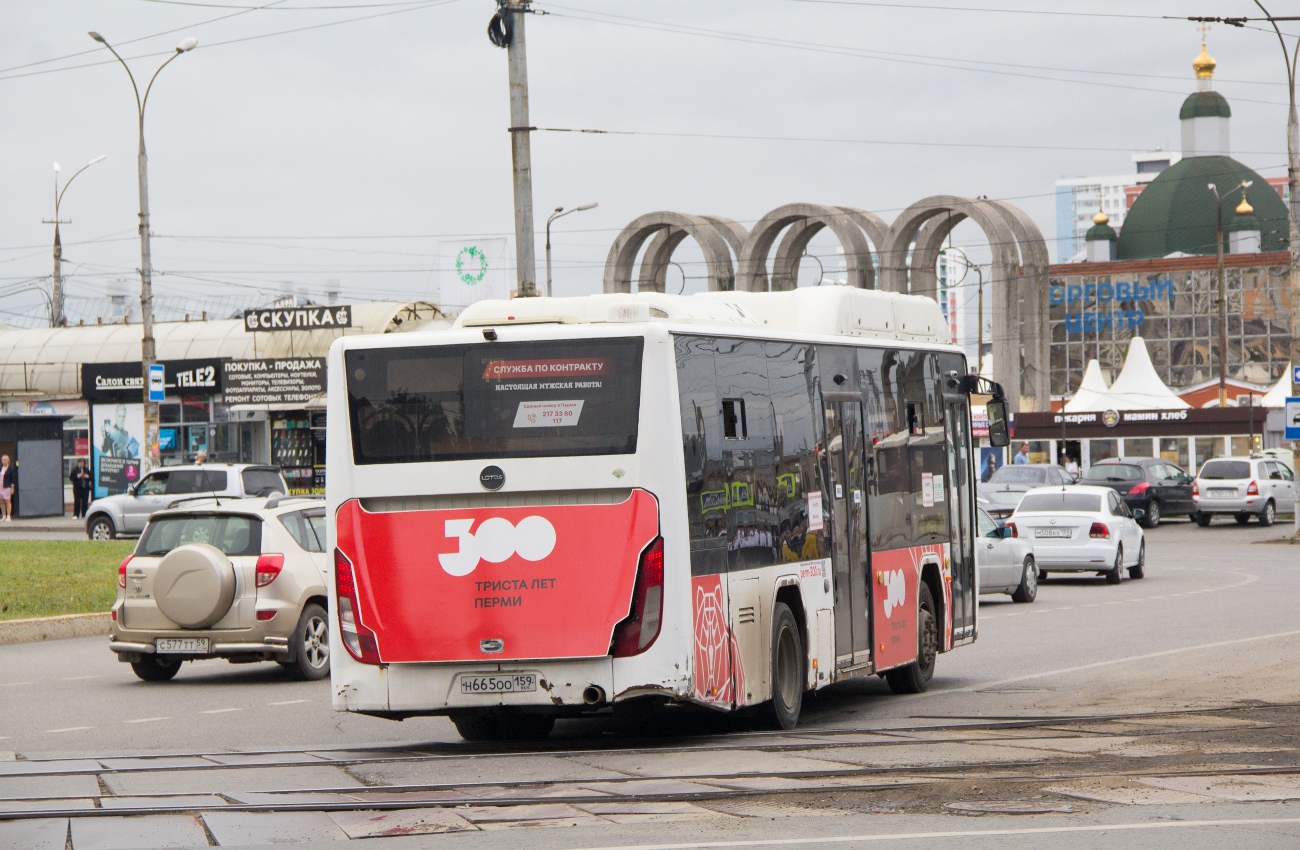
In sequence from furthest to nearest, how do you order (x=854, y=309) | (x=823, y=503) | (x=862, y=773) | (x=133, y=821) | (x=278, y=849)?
(x=854, y=309) < (x=823, y=503) < (x=862, y=773) < (x=133, y=821) < (x=278, y=849)

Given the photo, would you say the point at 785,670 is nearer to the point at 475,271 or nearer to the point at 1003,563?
the point at 1003,563

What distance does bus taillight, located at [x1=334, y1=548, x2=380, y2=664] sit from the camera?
10.8 m

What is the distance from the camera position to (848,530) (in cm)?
1325

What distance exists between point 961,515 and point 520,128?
817cm

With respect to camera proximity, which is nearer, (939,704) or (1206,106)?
(939,704)

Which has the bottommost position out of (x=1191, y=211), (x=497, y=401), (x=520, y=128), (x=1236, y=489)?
(x=1236, y=489)

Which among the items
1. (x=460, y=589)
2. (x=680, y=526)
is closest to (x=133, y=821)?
(x=460, y=589)

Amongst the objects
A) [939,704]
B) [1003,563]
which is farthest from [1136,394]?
[939,704]

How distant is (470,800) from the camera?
8969 millimetres

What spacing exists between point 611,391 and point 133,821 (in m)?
3.78

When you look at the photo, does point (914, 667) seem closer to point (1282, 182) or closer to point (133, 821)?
point (133, 821)

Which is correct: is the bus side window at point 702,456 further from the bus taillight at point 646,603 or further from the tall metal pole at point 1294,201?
the tall metal pole at point 1294,201

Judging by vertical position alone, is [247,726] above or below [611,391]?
below

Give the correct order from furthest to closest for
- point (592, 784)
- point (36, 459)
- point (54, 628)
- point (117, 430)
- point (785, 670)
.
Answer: point (117, 430)
point (36, 459)
point (54, 628)
point (785, 670)
point (592, 784)
